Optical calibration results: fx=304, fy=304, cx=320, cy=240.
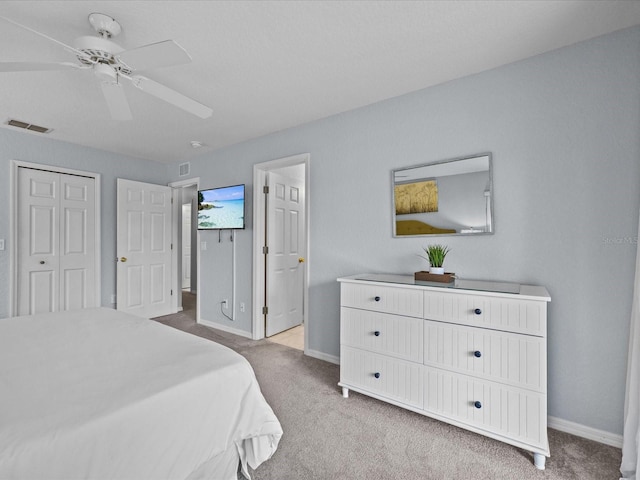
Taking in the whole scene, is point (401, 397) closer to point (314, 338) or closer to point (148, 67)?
point (314, 338)

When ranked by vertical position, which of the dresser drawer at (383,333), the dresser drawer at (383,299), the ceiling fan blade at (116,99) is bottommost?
the dresser drawer at (383,333)

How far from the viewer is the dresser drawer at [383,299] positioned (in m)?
2.05

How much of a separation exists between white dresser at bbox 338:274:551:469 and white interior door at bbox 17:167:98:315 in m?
3.52

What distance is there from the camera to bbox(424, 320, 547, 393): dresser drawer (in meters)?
1.67

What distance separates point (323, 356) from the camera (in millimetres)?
3027

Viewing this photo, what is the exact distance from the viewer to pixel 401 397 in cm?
209

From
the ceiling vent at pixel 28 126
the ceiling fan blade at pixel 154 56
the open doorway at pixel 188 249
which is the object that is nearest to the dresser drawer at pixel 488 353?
the ceiling fan blade at pixel 154 56

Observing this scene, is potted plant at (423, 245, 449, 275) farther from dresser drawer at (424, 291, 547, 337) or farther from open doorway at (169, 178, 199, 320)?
open doorway at (169, 178, 199, 320)

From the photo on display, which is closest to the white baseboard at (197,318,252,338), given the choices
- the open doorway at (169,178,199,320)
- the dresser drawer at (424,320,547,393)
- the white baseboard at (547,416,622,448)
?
the open doorway at (169,178,199,320)

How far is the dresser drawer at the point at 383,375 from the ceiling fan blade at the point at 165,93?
2.05 meters

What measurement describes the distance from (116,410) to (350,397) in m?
1.74

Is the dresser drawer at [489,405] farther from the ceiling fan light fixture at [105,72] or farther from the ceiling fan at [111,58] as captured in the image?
the ceiling fan light fixture at [105,72]

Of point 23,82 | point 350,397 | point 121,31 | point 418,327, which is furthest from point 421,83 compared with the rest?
point 23,82

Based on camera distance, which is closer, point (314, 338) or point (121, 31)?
point (121, 31)
